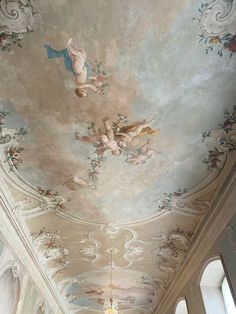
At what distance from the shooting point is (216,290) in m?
8.55

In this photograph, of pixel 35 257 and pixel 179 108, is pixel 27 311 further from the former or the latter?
pixel 179 108

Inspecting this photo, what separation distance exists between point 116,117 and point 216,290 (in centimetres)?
683

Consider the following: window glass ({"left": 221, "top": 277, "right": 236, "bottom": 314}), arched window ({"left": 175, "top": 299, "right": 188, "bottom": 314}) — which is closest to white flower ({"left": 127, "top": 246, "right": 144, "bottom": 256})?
Result: window glass ({"left": 221, "top": 277, "right": 236, "bottom": 314})

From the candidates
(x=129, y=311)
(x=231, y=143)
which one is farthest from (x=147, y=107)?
(x=129, y=311)

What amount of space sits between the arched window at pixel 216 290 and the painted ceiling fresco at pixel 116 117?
3.52 feet

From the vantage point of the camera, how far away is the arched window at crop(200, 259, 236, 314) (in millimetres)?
8117

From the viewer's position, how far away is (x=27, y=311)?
9430 millimetres

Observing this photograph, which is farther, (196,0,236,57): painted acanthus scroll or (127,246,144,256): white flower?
(127,246,144,256): white flower

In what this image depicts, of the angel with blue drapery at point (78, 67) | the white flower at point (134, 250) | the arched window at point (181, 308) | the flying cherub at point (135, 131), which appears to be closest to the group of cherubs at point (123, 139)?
the flying cherub at point (135, 131)

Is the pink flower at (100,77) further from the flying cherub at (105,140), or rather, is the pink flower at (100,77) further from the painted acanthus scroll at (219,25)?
the painted acanthus scroll at (219,25)

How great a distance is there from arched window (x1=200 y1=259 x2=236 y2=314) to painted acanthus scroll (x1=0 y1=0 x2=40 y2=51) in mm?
7744

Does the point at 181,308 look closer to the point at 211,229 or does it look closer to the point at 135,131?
the point at 211,229

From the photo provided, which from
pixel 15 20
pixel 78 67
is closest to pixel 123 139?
pixel 78 67

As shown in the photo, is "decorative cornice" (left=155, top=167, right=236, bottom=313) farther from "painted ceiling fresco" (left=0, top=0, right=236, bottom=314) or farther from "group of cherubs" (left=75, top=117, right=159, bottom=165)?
"group of cherubs" (left=75, top=117, right=159, bottom=165)
